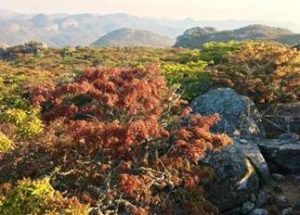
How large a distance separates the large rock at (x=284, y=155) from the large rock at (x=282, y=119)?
1456 mm

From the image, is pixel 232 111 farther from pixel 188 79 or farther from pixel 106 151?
pixel 106 151

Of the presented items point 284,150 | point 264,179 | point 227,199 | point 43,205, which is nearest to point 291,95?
point 284,150

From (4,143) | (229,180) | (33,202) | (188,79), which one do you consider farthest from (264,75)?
(33,202)

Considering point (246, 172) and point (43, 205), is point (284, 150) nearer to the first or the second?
point (246, 172)

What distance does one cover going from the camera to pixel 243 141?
50.5ft

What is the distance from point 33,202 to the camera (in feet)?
28.4

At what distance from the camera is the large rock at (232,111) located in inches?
632

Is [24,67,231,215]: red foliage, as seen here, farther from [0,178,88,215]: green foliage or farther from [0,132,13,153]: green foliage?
[0,178,88,215]: green foliage

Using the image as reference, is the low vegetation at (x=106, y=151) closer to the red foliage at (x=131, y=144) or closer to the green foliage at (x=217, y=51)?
the red foliage at (x=131, y=144)

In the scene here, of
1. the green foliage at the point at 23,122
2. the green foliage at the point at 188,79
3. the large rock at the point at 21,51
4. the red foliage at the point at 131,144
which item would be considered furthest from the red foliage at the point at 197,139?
the large rock at the point at 21,51

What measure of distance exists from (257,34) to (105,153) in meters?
184

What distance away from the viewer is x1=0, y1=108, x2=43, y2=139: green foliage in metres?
12.5

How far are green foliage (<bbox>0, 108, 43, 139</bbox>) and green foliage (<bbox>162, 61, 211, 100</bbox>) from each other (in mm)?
7033

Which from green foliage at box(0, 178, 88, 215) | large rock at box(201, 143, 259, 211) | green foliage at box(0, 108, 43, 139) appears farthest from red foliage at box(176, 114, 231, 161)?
green foliage at box(0, 178, 88, 215)
